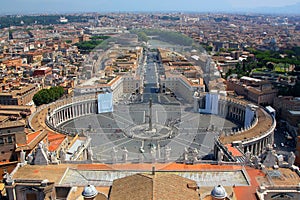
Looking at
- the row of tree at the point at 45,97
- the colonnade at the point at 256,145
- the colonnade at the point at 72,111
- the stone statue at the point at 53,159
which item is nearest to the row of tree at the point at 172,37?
the colonnade at the point at 72,111

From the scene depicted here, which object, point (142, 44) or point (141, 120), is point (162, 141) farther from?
point (142, 44)

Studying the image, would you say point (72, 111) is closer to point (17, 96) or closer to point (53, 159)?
point (17, 96)

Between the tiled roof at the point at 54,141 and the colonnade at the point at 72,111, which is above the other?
the tiled roof at the point at 54,141

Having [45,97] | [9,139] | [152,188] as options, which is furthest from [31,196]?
[45,97]

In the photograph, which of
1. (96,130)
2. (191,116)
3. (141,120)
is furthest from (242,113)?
(96,130)

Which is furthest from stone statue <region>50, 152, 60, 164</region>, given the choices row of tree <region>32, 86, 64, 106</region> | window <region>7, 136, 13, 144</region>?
row of tree <region>32, 86, 64, 106</region>

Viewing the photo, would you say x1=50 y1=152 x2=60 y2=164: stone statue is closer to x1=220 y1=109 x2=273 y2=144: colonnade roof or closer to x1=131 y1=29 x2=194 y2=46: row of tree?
x1=220 y1=109 x2=273 y2=144: colonnade roof

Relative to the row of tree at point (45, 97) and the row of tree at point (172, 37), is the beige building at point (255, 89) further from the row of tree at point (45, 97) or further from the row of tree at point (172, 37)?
the row of tree at point (45, 97)

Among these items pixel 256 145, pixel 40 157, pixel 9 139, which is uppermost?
pixel 40 157
